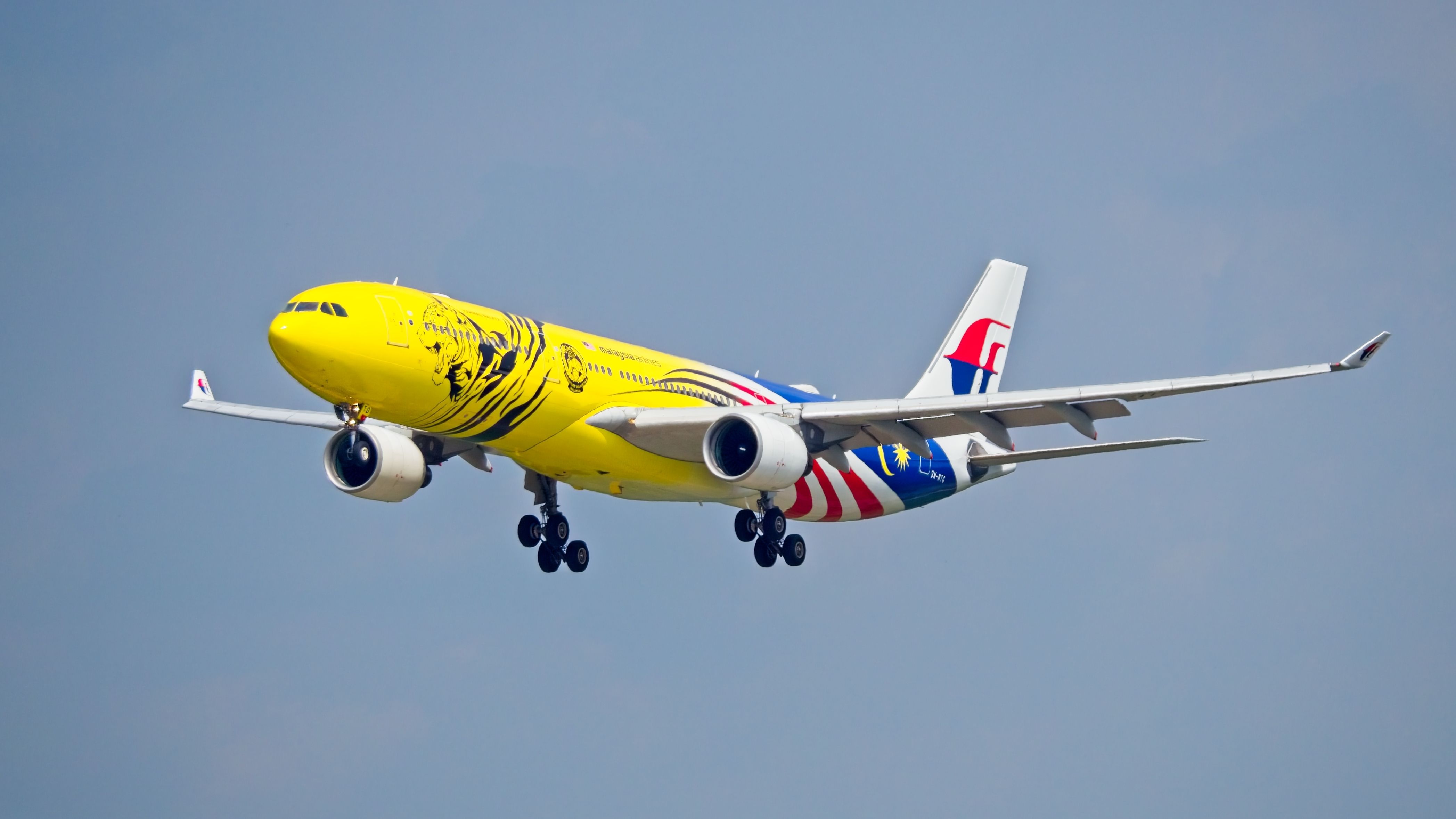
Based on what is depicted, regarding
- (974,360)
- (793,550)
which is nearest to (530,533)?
(793,550)

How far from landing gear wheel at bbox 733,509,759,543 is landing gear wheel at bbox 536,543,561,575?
14.9ft

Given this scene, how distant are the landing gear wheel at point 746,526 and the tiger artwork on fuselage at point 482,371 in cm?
798

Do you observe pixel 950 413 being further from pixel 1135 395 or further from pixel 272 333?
pixel 272 333

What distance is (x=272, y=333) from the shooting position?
30.5 meters

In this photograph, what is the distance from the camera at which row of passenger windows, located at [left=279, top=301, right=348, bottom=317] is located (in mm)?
30984

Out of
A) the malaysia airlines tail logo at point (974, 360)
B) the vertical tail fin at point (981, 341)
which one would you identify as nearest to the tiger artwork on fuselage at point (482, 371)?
the vertical tail fin at point (981, 341)

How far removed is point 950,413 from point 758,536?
686 cm

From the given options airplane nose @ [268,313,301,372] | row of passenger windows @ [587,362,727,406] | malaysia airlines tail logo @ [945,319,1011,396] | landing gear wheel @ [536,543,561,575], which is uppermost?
malaysia airlines tail logo @ [945,319,1011,396]

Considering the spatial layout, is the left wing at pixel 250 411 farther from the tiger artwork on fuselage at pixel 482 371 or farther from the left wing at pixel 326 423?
the tiger artwork on fuselage at pixel 482 371

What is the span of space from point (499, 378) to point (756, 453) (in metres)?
6.07

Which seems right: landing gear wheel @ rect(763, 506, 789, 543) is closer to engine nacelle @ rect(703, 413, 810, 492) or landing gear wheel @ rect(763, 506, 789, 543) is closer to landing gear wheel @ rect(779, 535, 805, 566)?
landing gear wheel @ rect(779, 535, 805, 566)

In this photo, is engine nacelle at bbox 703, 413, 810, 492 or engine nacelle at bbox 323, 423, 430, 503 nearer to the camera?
engine nacelle at bbox 703, 413, 810, 492

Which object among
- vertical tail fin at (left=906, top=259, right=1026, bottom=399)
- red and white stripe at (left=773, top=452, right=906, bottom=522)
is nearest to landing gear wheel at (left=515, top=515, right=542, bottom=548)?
red and white stripe at (left=773, top=452, right=906, bottom=522)

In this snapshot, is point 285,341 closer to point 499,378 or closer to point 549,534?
point 499,378
